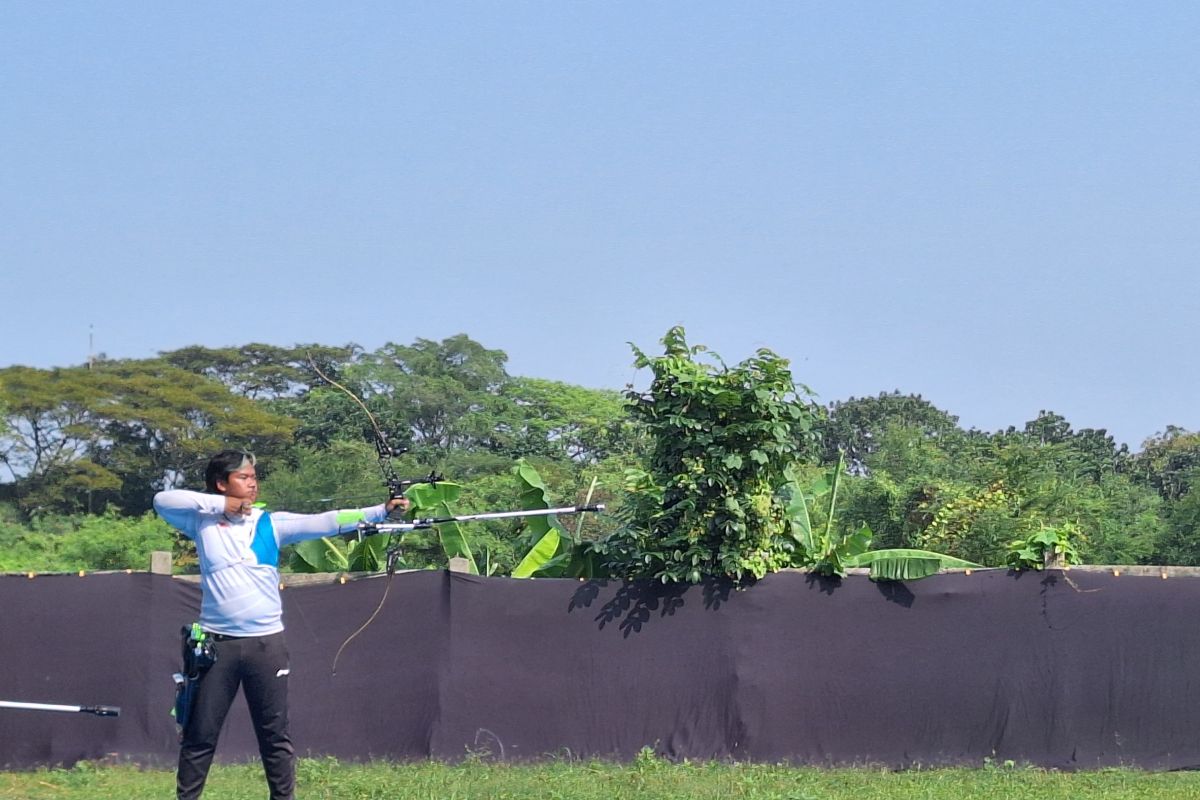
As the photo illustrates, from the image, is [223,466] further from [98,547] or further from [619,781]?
[98,547]

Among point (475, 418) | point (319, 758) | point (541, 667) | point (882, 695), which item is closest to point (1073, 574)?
point (882, 695)

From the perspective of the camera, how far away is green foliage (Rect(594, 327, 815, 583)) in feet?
31.1

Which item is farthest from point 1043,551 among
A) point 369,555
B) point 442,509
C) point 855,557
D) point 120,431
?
point 120,431

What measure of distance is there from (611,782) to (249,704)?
3107mm

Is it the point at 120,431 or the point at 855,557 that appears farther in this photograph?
the point at 120,431

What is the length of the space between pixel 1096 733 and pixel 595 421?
38.4 meters

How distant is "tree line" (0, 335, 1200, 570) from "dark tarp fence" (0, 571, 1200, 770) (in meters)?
14.7

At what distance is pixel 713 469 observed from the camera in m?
9.54

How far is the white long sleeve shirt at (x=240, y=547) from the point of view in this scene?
19.6 feet

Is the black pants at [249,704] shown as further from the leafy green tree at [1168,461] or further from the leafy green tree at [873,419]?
the leafy green tree at [873,419]

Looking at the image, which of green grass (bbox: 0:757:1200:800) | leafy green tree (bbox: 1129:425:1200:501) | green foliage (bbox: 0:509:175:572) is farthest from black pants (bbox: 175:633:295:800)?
leafy green tree (bbox: 1129:425:1200:501)

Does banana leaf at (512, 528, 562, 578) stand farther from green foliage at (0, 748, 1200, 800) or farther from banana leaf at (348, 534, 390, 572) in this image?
green foliage at (0, 748, 1200, 800)

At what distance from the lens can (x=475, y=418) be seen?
45.5 meters

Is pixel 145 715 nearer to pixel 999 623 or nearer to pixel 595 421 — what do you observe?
pixel 999 623
